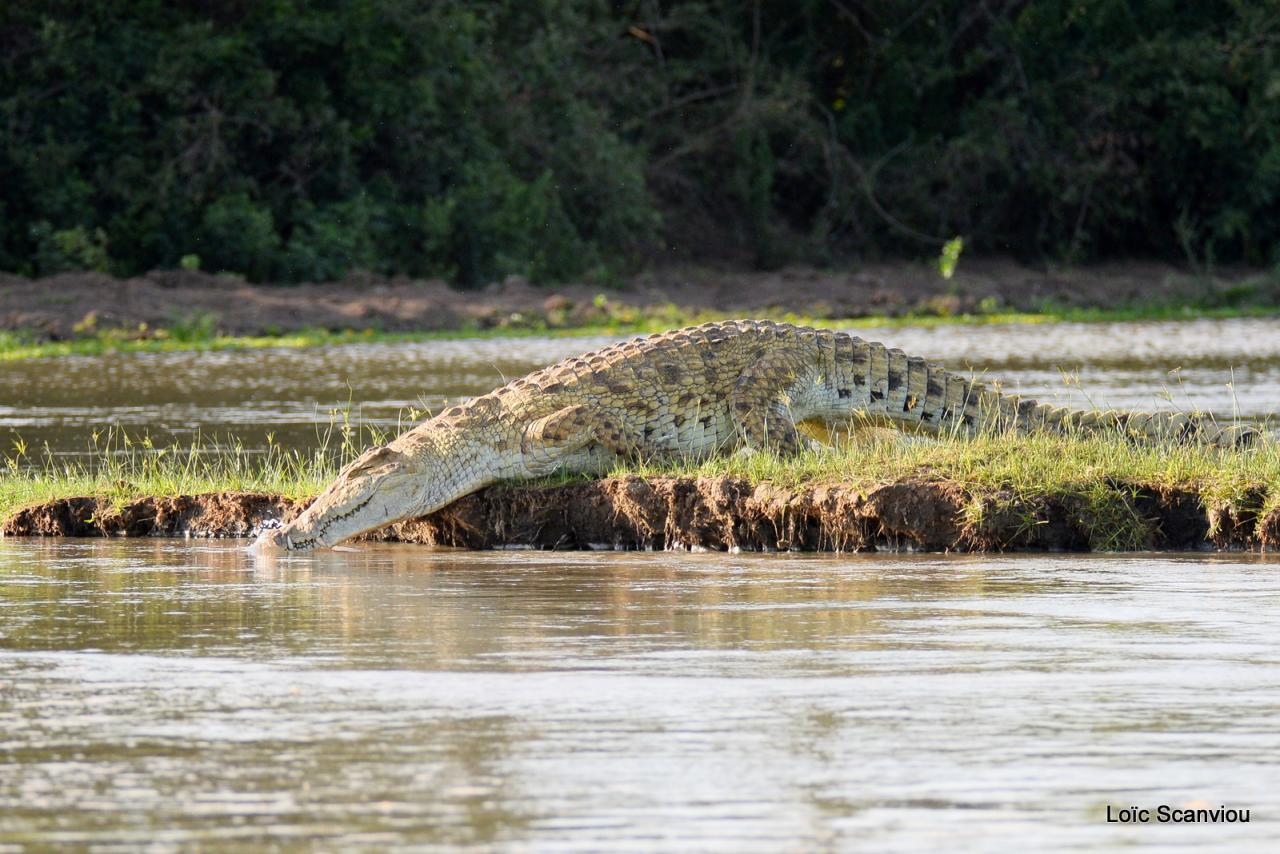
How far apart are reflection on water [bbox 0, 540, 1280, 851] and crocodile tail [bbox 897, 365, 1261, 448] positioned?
199 centimetres

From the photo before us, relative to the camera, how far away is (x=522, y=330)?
73.8 ft

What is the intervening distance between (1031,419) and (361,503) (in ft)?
11.0

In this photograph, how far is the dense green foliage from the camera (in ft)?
86.7

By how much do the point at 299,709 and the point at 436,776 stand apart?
802 mm

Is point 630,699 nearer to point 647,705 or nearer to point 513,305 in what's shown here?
point 647,705

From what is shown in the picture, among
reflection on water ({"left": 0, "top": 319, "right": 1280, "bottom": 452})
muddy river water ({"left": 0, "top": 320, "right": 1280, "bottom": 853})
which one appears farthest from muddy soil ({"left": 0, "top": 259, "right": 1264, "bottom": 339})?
muddy river water ({"left": 0, "top": 320, "right": 1280, "bottom": 853})

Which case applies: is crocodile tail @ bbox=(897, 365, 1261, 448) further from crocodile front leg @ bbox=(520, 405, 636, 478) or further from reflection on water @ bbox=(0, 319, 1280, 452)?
reflection on water @ bbox=(0, 319, 1280, 452)

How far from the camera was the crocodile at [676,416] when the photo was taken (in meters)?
8.87

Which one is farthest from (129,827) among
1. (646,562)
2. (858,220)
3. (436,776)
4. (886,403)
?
(858,220)

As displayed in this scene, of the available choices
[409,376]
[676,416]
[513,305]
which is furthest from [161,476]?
[513,305]

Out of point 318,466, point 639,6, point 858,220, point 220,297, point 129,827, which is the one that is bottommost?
point 129,827

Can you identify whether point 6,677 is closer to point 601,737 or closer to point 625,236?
point 601,737

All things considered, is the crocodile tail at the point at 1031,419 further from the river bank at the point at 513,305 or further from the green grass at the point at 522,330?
the river bank at the point at 513,305

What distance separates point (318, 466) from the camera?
9.88 m
